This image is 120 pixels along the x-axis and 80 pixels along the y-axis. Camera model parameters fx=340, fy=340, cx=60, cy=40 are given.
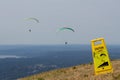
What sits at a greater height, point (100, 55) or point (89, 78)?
point (100, 55)

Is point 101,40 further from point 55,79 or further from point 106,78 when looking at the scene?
point 55,79

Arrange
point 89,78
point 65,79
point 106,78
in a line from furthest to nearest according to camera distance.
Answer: point 65,79, point 89,78, point 106,78

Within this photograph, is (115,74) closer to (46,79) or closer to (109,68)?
(109,68)

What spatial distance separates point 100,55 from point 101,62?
50cm

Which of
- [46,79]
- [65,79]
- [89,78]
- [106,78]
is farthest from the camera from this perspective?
[46,79]

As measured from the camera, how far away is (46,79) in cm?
2677

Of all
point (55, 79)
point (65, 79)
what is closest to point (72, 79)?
point (65, 79)

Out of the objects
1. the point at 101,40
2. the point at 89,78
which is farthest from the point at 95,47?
the point at 89,78

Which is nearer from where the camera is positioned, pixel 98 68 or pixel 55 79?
pixel 98 68

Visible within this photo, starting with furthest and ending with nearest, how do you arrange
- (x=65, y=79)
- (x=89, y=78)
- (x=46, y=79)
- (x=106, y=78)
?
1. (x=46, y=79)
2. (x=65, y=79)
3. (x=89, y=78)
4. (x=106, y=78)

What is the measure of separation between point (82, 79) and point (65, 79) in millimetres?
1729

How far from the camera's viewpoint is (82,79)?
22766 mm

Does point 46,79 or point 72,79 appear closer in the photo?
point 72,79

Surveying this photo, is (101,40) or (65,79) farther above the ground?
(101,40)
